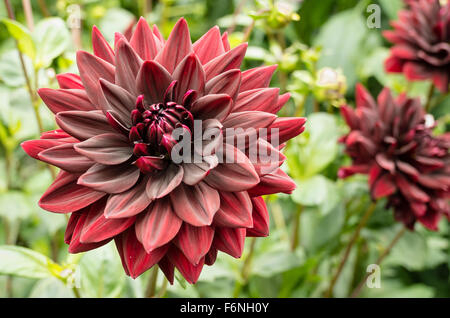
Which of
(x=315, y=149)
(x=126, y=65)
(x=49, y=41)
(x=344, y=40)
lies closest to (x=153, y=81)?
(x=126, y=65)

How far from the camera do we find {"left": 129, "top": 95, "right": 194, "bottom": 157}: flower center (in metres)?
0.46

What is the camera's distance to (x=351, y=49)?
4.45ft

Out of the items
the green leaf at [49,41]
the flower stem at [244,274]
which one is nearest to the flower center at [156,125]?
the green leaf at [49,41]

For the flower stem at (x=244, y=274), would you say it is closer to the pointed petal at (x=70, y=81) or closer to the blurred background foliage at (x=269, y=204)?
the blurred background foliage at (x=269, y=204)

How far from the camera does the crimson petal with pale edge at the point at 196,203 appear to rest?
1.41 ft

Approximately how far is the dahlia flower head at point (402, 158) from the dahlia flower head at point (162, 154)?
0.36 m

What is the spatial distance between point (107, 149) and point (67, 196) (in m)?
0.07

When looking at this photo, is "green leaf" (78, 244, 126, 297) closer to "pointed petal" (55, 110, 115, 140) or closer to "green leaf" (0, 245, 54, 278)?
"green leaf" (0, 245, 54, 278)

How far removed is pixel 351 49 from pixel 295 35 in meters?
0.22

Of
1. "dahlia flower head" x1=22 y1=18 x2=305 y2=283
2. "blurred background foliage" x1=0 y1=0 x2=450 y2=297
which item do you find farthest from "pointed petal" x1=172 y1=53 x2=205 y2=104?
"blurred background foliage" x1=0 y1=0 x2=450 y2=297

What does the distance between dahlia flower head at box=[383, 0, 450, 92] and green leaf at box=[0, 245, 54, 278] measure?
31.8 inches

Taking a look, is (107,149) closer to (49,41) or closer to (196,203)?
(196,203)
